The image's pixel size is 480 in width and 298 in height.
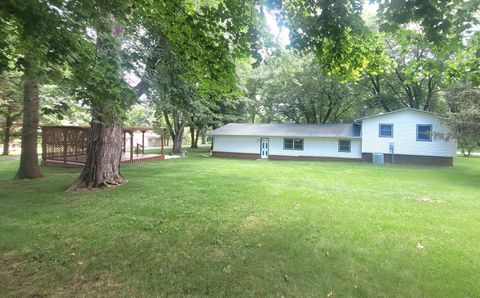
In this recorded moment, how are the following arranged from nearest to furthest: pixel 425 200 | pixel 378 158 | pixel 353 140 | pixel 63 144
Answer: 1. pixel 425 200
2. pixel 63 144
3. pixel 378 158
4. pixel 353 140

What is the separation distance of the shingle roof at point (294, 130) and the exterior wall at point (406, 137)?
3.95 ft

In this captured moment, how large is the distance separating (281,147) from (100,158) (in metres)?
17.5

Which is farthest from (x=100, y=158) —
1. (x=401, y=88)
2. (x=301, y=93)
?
(x=401, y=88)

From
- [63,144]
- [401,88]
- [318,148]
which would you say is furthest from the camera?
[401,88]

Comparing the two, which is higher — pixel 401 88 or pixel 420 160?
pixel 401 88

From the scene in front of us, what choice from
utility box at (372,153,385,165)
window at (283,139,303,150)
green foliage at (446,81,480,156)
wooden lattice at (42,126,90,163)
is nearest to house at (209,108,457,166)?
window at (283,139,303,150)

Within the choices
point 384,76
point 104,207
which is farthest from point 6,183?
point 384,76

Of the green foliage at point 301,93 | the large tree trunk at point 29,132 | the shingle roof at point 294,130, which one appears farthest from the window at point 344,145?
the large tree trunk at point 29,132

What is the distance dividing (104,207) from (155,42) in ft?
20.2

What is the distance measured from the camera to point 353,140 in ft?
76.6

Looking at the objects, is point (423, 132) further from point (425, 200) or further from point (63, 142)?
point (63, 142)

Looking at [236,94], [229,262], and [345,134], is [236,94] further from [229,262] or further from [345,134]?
[345,134]

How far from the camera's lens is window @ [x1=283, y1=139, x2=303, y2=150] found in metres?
25.2

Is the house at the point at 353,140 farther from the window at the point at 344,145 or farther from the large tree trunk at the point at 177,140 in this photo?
the large tree trunk at the point at 177,140
